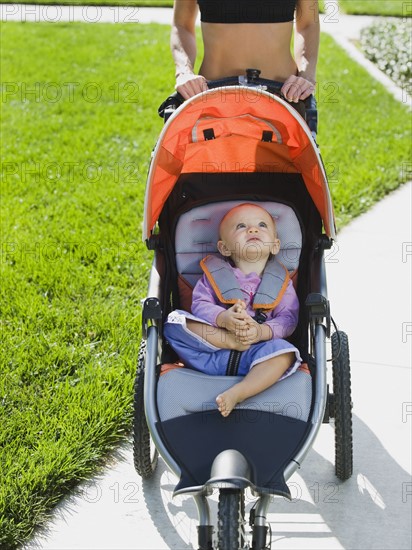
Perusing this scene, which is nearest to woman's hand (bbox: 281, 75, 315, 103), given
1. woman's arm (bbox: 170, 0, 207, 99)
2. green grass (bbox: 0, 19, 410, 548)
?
woman's arm (bbox: 170, 0, 207, 99)

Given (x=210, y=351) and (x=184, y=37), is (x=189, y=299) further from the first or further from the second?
(x=184, y=37)

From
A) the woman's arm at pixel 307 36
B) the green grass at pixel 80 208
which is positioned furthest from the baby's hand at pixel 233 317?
the woman's arm at pixel 307 36

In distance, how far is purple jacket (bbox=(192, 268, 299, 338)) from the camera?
318cm

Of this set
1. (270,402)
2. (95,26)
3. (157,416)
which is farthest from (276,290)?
(95,26)

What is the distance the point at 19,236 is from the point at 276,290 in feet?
8.16

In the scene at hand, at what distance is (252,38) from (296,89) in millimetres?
480

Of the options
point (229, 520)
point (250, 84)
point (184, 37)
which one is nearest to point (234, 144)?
point (250, 84)

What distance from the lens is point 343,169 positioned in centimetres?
632

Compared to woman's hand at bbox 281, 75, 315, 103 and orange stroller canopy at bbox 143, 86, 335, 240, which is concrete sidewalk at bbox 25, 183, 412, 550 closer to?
orange stroller canopy at bbox 143, 86, 335, 240

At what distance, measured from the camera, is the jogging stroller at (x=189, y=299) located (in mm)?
2656

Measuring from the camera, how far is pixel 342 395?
10.2 ft

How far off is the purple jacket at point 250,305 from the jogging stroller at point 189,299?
0.08 m

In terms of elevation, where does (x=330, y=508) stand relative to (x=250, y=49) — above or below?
below

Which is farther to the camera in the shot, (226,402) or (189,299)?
(189,299)
